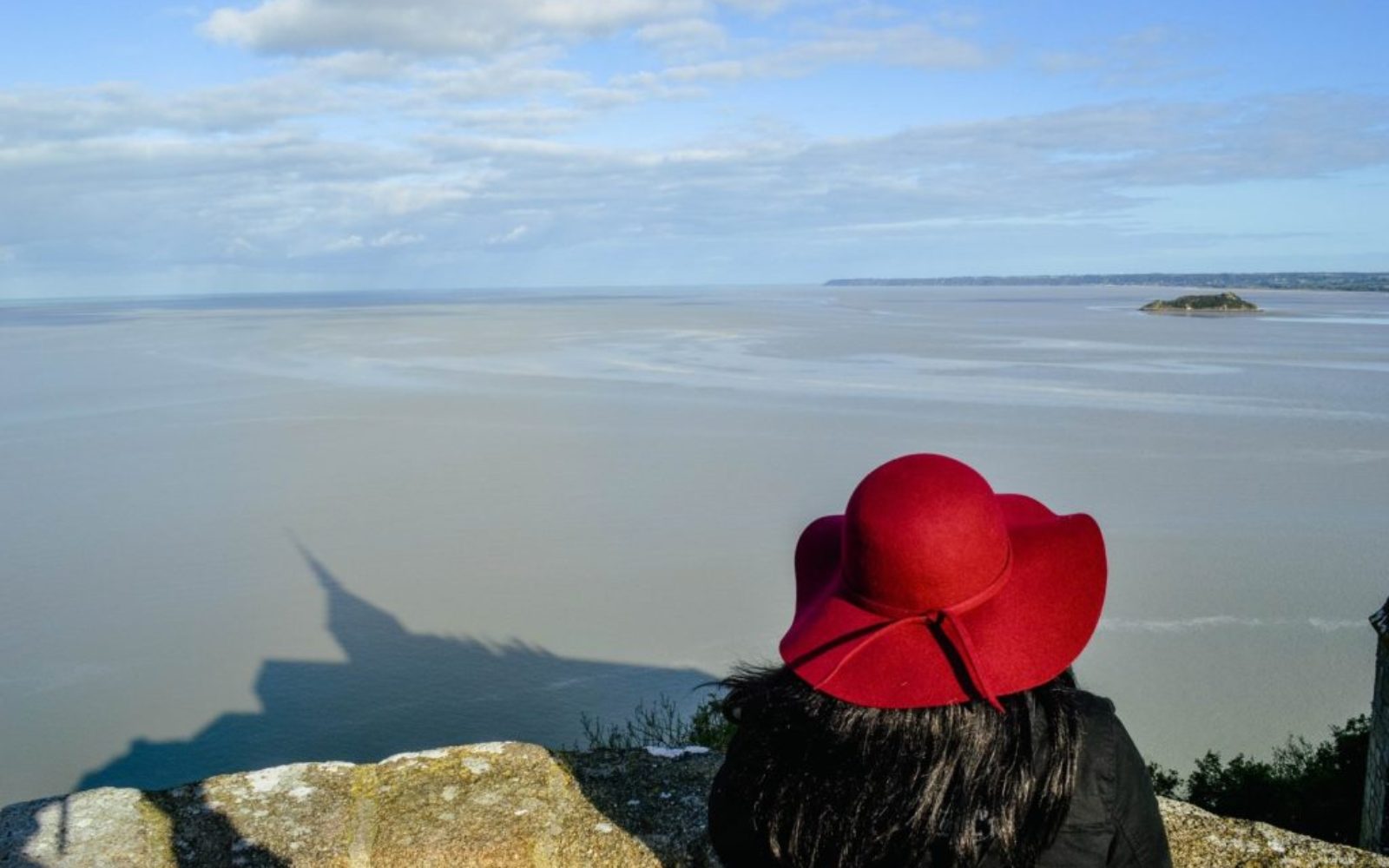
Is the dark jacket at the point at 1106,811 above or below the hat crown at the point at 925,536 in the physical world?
below

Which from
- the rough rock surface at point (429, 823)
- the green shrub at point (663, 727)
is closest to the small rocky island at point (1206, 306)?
the green shrub at point (663, 727)

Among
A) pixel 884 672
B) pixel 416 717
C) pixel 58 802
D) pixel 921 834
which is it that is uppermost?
pixel 884 672

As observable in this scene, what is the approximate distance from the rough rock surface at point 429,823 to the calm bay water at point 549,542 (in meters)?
6.73

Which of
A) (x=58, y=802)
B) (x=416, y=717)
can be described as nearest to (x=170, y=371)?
(x=416, y=717)

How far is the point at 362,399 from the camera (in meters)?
28.2

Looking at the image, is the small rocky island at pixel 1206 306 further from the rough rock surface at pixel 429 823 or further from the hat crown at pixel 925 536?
the hat crown at pixel 925 536

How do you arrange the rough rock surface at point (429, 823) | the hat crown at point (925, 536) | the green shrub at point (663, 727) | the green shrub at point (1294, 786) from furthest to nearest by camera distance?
the green shrub at point (1294, 786) < the green shrub at point (663, 727) < the rough rock surface at point (429, 823) < the hat crown at point (925, 536)

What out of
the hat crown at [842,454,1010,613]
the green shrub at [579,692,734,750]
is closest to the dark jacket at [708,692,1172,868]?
the hat crown at [842,454,1010,613]

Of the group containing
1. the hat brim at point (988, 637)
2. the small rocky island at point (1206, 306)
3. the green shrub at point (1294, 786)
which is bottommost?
the green shrub at point (1294, 786)

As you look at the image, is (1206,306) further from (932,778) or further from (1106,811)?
(932,778)

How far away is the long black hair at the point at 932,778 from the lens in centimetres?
148

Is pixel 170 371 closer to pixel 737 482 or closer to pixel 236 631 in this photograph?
pixel 737 482

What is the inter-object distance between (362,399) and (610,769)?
86.2 ft

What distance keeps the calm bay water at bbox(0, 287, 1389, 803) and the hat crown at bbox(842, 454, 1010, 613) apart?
8.73 meters
